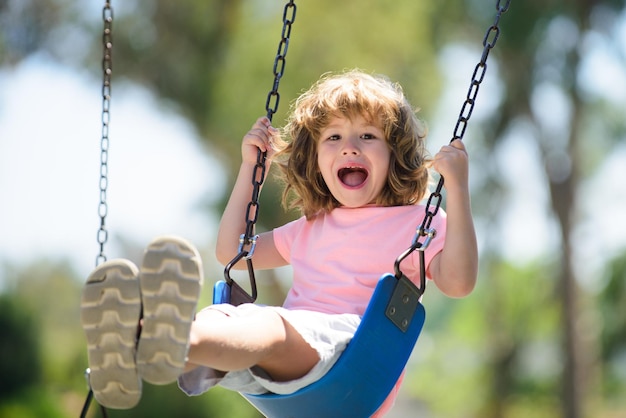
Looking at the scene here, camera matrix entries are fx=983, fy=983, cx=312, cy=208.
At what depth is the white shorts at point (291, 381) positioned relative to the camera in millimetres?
1869

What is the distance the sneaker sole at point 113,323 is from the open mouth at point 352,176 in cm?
75

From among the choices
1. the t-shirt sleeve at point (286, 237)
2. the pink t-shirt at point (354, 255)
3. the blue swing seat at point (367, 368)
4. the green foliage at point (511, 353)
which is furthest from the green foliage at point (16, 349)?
the blue swing seat at point (367, 368)

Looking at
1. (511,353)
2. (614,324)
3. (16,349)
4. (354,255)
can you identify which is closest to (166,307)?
(354,255)

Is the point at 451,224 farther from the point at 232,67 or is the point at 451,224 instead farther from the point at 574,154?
the point at 574,154

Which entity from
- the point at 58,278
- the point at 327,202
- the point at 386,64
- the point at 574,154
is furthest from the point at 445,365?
the point at 327,202

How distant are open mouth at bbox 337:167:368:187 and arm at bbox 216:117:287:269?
0.25 metres

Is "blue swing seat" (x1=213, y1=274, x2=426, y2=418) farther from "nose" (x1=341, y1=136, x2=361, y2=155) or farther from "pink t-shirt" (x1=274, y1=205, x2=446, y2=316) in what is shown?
"nose" (x1=341, y1=136, x2=361, y2=155)

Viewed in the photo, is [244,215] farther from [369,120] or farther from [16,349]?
[16,349]

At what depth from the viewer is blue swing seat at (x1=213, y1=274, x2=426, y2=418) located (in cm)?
196

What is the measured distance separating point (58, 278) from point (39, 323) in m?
0.69

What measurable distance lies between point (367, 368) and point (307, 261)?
0.40m

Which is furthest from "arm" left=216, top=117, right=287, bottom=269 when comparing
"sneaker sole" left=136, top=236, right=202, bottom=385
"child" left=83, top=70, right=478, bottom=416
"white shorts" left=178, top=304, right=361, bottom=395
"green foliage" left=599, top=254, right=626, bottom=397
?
"green foliage" left=599, top=254, right=626, bottom=397

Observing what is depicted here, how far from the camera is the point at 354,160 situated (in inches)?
90.4

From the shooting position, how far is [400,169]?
2.34 m
